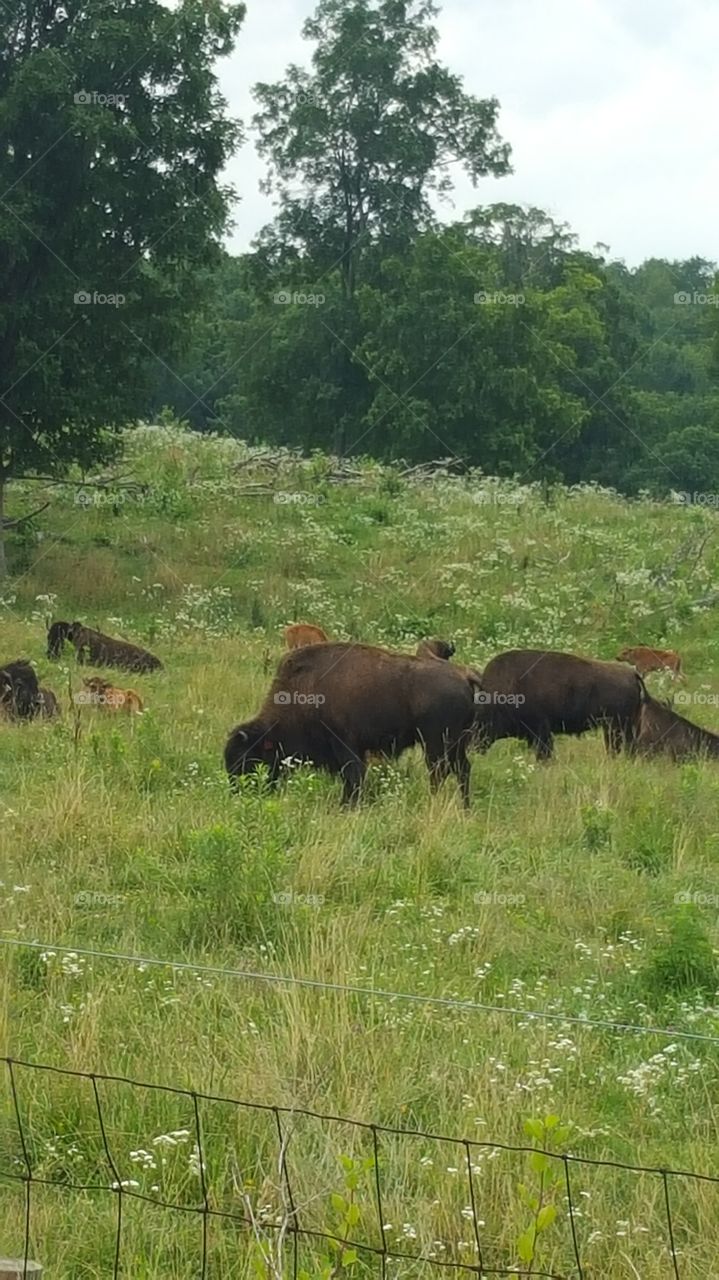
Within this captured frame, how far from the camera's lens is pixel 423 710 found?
467 inches

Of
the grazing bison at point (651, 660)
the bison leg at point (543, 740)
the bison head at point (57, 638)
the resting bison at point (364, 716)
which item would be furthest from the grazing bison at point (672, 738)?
the bison head at point (57, 638)

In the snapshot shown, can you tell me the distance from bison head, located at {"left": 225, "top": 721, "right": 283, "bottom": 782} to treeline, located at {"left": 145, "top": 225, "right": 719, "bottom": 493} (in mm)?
24859

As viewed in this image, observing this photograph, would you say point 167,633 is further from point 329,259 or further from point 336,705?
point 329,259

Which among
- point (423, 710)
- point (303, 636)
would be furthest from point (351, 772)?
point (303, 636)

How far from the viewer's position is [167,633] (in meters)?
20.2

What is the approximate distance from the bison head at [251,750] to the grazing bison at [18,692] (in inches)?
124

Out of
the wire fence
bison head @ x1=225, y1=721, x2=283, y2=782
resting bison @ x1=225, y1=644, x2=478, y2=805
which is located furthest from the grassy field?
resting bison @ x1=225, y1=644, x2=478, y2=805

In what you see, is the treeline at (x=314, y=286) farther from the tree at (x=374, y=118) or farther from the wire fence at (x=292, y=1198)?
the wire fence at (x=292, y=1198)

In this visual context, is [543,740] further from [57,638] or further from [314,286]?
[314,286]

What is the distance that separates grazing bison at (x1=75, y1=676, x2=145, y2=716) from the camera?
1443 cm

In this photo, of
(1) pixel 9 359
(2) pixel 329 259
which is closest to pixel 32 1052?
(1) pixel 9 359

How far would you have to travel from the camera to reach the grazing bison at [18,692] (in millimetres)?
14086

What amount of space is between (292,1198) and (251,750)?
7112mm

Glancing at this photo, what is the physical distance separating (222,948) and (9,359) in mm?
17127
